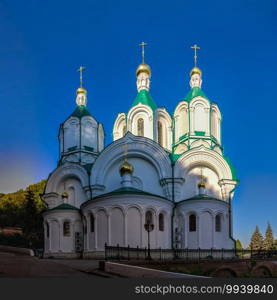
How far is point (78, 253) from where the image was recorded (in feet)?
83.7

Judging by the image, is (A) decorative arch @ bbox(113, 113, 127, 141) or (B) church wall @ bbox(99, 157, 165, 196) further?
(A) decorative arch @ bbox(113, 113, 127, 141)

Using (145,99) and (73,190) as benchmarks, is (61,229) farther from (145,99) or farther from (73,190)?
(145,99)

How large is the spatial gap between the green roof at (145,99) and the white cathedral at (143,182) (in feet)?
0.32

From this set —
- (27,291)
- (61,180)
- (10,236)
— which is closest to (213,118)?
(61,180)

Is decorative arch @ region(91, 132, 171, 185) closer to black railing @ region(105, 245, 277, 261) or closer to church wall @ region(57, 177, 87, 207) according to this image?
church wall @ region(57, 177, 87, 207)

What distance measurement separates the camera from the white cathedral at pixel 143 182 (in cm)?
2300

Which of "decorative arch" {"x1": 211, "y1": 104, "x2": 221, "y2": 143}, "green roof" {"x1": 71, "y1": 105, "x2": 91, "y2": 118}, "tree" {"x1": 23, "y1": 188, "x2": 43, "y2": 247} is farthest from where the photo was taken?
"tree" {"x1": 23, "y1": 188, "x2": 43, "y2": 247}

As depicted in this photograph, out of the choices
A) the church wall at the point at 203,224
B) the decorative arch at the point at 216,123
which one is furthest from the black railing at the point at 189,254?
the decorative arch at the point at 216,123

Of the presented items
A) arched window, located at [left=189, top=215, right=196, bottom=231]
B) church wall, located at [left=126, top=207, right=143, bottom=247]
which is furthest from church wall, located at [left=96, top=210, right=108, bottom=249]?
arched window, located at [left=189, top=215, right=196, bottom=231]

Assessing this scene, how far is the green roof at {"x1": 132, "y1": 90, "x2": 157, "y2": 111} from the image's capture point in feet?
104

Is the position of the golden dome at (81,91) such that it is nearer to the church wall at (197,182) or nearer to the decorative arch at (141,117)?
the decorative arch at (141,117)

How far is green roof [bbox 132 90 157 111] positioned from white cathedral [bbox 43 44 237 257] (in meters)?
0.10

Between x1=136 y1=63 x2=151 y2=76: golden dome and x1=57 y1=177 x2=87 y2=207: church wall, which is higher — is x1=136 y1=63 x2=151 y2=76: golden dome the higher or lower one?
the higher one

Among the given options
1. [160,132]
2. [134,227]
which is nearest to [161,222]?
[134,227]
